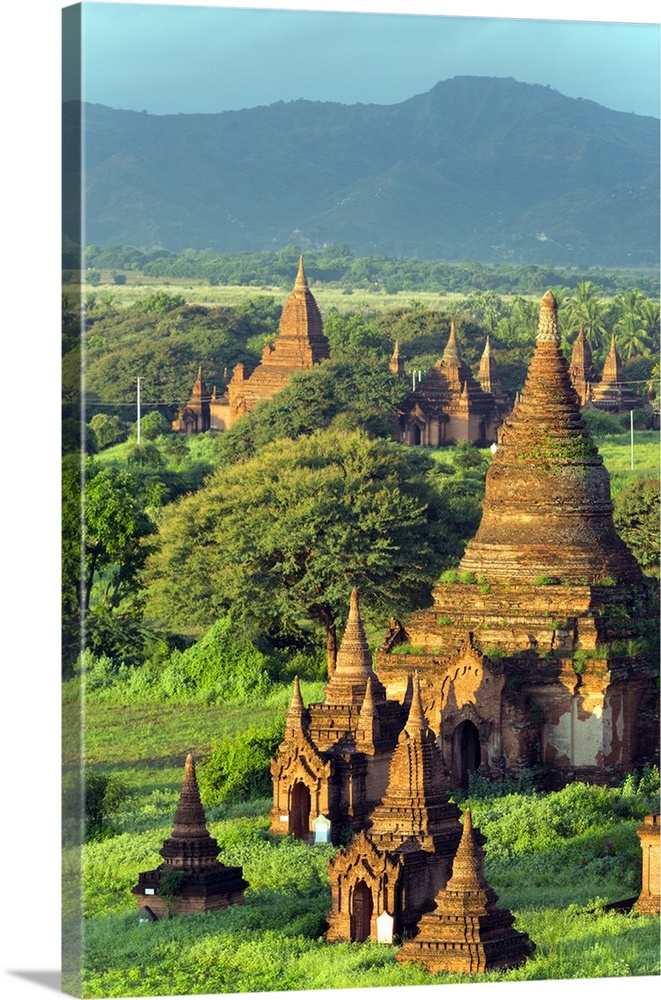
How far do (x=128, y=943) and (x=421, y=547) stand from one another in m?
16.3

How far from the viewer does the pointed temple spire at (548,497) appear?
35.4 m

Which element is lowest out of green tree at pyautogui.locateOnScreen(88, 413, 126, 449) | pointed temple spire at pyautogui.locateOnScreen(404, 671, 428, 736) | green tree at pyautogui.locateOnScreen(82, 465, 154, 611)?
pointed temple spire at pyautogui.locateOnScreen(404, 671, 428, 736)

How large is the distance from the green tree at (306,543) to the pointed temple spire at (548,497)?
4.52m

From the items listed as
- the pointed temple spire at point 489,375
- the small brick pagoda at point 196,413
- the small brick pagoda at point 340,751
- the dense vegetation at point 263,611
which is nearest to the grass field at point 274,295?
the dense vegetation at point 263,611

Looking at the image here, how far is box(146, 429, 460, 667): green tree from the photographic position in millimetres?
40906

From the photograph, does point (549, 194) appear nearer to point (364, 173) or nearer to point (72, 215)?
point (364, 173)

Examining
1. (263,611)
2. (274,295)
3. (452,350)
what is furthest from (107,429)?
(263,611)

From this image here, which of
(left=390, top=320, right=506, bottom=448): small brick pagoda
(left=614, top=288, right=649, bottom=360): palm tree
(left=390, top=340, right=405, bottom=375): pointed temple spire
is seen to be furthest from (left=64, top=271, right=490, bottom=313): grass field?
(left=614, top=288, right=649, bottom=360): palm tree

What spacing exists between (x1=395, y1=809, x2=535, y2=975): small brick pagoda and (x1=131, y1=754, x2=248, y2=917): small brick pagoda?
7.08 ft

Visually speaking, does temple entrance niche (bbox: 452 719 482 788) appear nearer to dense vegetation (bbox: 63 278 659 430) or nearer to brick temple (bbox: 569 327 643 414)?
brick temple (bbox: 569 327 643 414)

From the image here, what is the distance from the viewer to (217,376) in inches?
2697

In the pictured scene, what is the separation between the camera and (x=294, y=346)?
2313 inches

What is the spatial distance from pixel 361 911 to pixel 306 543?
14.1m

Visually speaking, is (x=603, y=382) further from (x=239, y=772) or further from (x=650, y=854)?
(x=650, y=854)
